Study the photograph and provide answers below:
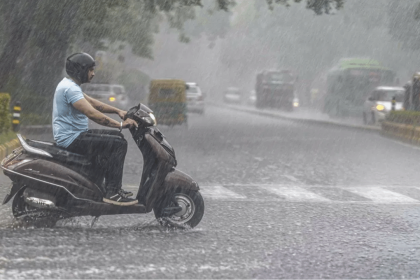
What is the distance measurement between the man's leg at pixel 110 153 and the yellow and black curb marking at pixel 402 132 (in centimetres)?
1606

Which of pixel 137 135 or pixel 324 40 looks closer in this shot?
pixel 137 135

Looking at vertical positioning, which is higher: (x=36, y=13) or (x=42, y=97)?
(x=36, y=13)

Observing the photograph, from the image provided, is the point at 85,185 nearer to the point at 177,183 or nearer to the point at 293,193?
the point at 177,183

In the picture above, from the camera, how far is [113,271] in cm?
601

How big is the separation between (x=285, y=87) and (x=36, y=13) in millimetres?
33632

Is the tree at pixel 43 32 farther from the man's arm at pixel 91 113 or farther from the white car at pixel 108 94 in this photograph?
the man's arm at pixel 91 113

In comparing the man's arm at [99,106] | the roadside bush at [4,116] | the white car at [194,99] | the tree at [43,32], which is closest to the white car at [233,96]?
the white car at [194,99]

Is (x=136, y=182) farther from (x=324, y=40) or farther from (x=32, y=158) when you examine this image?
(x=324, y=40)

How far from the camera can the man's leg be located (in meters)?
7.54

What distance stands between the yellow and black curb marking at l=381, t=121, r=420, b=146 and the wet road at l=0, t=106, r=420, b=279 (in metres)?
9.09

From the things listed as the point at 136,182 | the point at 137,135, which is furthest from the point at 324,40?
the point at 137,135

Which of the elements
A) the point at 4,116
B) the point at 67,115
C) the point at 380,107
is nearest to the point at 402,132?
the point at 380,107

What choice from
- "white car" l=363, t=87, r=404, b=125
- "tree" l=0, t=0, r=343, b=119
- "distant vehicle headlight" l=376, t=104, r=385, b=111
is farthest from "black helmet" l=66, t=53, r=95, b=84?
"distant vehicle headlight" l=376, t=104, r=385, b=111

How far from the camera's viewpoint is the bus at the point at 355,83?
45531 mm
